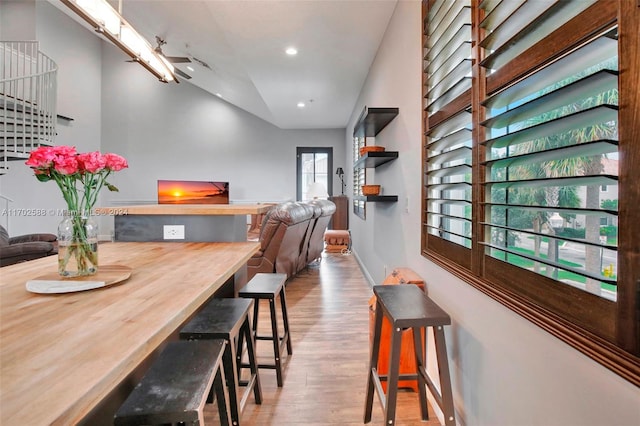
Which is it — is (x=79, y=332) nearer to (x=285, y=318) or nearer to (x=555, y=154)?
(x=555, y=154)

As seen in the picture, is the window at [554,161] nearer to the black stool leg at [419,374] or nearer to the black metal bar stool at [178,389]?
the black stool leg at [419,374]

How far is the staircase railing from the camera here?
4090 millimetres

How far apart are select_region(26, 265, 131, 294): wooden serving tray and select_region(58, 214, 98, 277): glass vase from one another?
0.11ft

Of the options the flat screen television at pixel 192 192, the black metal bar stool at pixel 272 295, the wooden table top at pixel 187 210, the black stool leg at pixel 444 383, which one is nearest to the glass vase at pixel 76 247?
the wooden table top at pixel 187 210

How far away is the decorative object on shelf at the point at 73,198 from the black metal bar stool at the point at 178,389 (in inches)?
17.4

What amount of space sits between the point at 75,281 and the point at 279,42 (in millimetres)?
3064

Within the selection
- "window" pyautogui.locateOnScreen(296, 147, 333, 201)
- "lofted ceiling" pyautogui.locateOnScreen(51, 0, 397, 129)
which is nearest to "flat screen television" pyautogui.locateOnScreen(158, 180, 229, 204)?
"window" pyautogui.locateOnScreen(296, 147, 333, 201)

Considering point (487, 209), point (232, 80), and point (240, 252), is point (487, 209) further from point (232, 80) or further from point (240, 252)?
point (232, 80)

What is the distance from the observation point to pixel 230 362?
1.33 m

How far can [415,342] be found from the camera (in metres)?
1.59

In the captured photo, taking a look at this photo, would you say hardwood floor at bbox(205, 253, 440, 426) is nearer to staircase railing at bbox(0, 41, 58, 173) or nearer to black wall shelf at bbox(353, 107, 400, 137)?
black wall shelf at bbox(353, 107, 400, 137)

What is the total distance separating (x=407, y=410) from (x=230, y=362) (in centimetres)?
104

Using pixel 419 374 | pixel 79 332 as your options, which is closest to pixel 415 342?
pixel 419 374

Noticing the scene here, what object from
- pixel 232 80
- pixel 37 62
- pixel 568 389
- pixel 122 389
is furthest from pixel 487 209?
pixel 37 62
